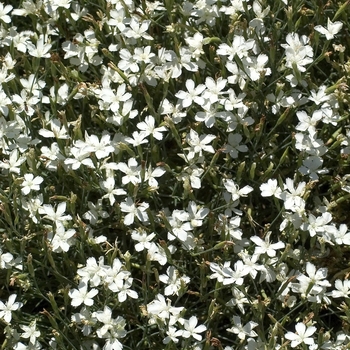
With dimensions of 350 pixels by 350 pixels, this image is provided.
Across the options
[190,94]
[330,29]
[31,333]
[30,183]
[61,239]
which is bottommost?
[31,333]

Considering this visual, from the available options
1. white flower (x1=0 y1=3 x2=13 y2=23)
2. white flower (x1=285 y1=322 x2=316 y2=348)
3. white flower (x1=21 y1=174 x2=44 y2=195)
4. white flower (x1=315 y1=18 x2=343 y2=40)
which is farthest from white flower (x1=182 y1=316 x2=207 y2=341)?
white flower (x1=0 y1=3 x2=13 y2=23)

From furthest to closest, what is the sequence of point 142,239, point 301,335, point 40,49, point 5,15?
point 5,15 < point 40,49 < point 142,239 < point 301,335

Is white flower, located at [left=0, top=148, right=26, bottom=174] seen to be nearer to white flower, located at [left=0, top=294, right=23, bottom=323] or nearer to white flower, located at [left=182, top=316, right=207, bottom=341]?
white flower, located at [left=0, top=294, right=23, bottom=323]

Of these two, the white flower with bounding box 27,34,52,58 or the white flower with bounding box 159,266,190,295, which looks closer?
the white flower with bounding box 159,266,190,295

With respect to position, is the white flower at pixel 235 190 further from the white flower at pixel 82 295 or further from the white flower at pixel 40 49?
the white flower at pixel 40 49

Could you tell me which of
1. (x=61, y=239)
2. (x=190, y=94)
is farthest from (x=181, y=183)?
(x=61, y=239)

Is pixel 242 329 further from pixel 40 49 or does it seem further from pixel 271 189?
pixel 40 49

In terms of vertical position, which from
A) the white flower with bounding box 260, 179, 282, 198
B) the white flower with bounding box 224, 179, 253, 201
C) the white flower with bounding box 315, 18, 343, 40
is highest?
the white flower with bounding box 315, 18, 343, 40

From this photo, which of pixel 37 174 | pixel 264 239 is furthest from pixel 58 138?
pixel 264 239
